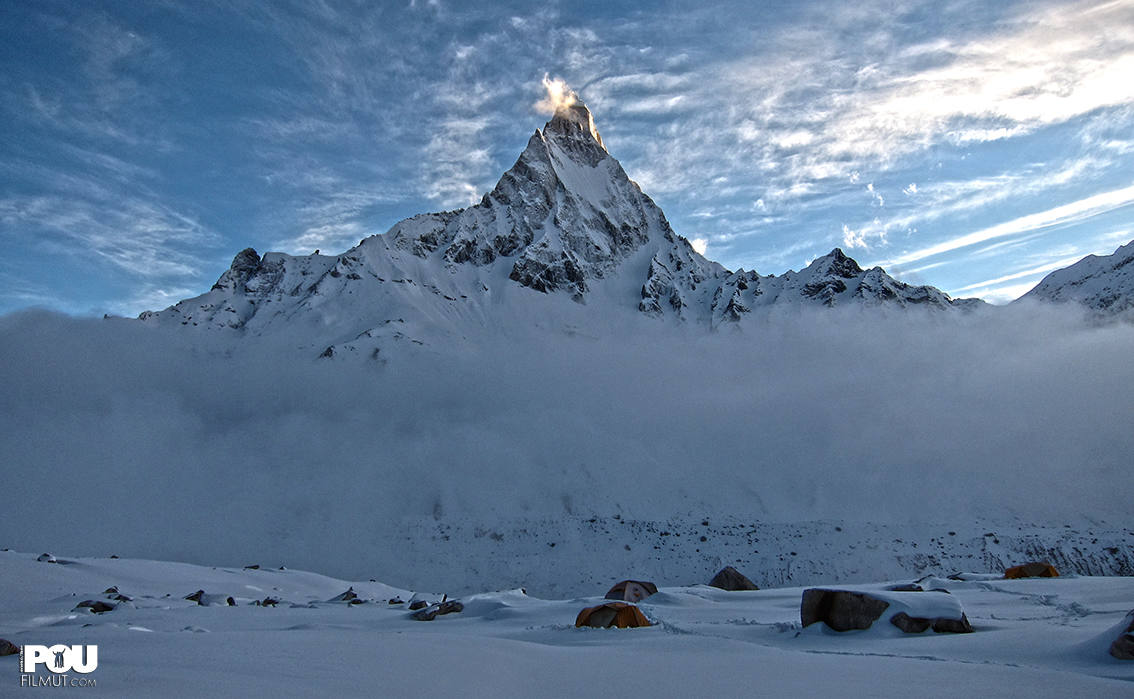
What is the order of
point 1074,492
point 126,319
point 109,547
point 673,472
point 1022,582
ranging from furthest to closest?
point 126,319, point 673,472, point 1074,492, point 109,547, point 1022,582

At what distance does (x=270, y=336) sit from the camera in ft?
314

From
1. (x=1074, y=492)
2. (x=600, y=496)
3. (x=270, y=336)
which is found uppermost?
(x=270, y=336)

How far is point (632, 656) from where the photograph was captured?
6.12 m

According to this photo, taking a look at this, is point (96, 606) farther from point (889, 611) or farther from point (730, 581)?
point (730, 581)

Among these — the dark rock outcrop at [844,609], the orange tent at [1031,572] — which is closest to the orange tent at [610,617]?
the dark rock outcrop at [844,609]

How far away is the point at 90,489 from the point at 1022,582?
67504 mm

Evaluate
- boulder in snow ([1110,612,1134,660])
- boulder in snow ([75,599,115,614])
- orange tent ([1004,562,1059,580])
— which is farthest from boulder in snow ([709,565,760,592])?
boulder in snow ([75,599,115,614])

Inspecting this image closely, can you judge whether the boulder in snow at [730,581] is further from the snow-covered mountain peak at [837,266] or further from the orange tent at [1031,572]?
the snow-covered mountain peak at [837,266]

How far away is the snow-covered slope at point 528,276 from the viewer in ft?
318

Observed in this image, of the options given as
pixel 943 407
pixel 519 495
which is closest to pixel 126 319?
pixel 519 495

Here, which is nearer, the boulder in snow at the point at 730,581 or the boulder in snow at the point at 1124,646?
the boulder in snow at the point at 1124,646

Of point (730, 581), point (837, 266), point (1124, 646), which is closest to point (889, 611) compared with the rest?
point (1124, 646)

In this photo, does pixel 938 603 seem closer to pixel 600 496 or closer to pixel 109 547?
pixel 600 496

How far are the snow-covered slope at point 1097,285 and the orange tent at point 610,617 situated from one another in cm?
14525
